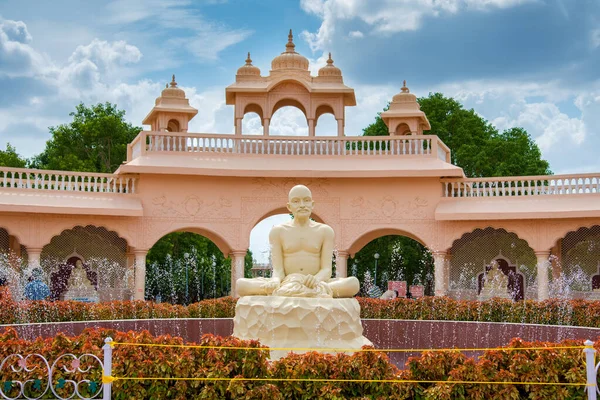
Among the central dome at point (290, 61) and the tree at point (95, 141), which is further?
the tree at point (95, 141)

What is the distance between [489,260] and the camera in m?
21.4

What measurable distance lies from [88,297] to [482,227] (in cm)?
944

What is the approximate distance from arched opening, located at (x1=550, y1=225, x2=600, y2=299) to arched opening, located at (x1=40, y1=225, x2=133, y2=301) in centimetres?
1045

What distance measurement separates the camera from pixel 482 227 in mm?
19641

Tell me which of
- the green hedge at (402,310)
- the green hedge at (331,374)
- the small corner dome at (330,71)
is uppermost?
the small corner dome at (330,71)

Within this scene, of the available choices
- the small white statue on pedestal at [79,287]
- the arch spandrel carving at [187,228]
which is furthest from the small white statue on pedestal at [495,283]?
the small white statue on pedestal at [79,287]

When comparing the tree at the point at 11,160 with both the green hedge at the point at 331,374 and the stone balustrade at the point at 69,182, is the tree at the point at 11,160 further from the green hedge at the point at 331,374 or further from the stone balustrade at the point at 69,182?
the green hedge at the point at 331,374

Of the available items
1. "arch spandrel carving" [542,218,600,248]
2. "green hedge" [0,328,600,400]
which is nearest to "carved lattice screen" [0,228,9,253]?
"arch spandrel carving" [542,218,600,248]

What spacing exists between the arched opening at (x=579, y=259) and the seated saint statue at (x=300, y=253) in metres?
12.2

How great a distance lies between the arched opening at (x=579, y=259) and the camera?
2038cm

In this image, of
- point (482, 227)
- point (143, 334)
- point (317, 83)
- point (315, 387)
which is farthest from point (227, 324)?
point (317, 83)

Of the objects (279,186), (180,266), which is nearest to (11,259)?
(279,186)

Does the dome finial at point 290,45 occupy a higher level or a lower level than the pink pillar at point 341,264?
higher

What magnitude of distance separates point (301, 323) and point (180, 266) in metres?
23.8
